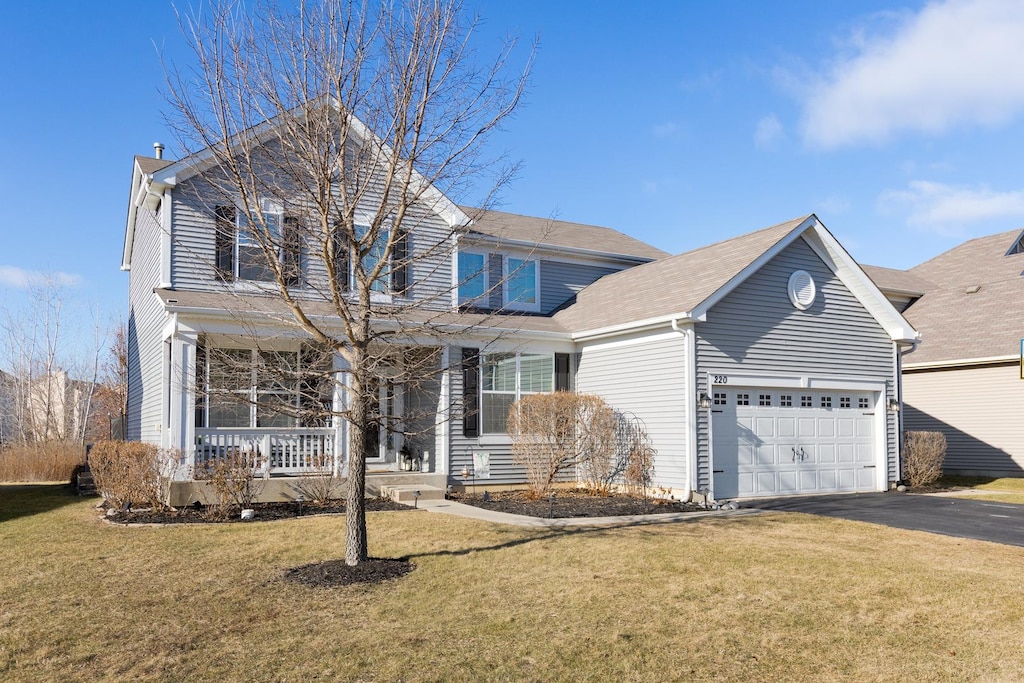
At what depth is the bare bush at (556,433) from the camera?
1470 centimetres

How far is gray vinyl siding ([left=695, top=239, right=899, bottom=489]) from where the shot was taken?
14.7 meters

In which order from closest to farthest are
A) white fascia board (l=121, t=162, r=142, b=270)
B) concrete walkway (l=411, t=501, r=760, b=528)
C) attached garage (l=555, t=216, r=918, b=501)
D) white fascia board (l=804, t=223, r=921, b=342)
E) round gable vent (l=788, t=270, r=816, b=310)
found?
concrete walkway (l=411, t=501, r=760, b=528), attached garage (l=555, t=216, r=918, b=501), round gable vent (l=788, t=270, r=816, b=310), white fascia board (l=804, t=223, r=921, b=342), white fascia board (l=121, t=162, r=142, b=270)

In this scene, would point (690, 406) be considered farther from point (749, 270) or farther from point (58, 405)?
point (58, 405)

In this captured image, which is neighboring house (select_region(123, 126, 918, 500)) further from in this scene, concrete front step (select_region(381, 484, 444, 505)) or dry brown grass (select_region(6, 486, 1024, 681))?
dry brown grass (select_region(6, 486, 1024, 681))

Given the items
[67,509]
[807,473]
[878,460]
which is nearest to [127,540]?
[67,509]

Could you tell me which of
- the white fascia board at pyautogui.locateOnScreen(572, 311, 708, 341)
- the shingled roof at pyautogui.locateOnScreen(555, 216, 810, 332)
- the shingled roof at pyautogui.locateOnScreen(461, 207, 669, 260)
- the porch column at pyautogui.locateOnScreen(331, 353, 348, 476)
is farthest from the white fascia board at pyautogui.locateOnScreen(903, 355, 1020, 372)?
the porch column at pyautogui.locateOnScreen(331, 353, 348, 476)

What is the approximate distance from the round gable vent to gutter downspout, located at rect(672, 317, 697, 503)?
9.93 ft

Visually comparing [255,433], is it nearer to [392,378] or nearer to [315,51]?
[392,378]

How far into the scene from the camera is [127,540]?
10.3 m

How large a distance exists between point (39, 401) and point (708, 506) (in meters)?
29.2

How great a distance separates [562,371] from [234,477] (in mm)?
7875

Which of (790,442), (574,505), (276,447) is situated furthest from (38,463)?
(790,442)

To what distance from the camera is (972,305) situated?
23.3m

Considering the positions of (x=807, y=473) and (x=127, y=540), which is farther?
(x=807, y=473)
